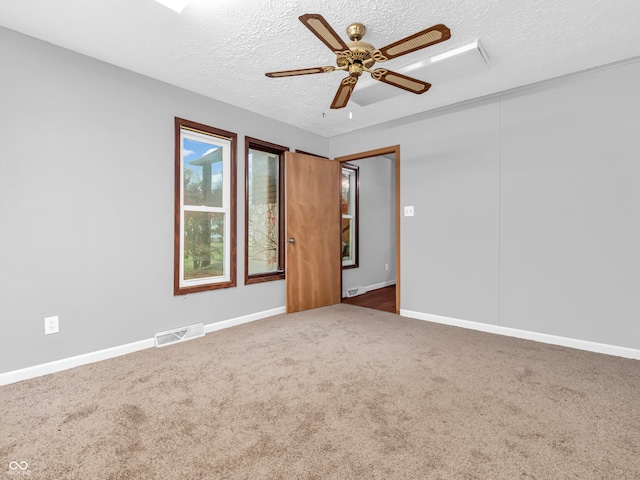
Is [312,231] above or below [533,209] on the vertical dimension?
below

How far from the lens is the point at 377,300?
187 inches

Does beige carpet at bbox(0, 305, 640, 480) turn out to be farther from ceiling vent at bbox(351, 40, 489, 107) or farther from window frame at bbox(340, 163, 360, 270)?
window frame at bbox(340, 163, 360, 270)

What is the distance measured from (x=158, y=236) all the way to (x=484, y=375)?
2997 mm

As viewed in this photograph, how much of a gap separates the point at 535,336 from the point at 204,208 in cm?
360

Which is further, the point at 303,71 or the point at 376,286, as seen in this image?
the point at 376,286

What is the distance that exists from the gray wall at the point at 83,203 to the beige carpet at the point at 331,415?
0.36m

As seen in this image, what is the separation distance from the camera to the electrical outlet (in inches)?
89.8

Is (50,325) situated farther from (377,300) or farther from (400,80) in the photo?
(377,300)

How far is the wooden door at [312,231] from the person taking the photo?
3926 mm

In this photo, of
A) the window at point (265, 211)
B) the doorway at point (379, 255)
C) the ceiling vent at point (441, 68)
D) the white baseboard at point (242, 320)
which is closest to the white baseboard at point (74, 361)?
the white baseboard at point (242, 320)

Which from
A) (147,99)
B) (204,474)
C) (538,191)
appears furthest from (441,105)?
(204,474)

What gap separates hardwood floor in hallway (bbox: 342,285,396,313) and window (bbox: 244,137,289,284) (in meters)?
1.34

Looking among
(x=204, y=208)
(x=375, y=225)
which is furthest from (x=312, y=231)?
(x=375, y=225)

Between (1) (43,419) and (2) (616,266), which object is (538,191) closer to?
(2) (616,266)
